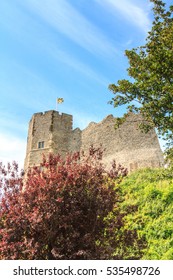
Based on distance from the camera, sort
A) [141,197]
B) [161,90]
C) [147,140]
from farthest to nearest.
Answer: [147,140] < [141,197] < [161,90]

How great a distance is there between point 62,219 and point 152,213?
7.94 m

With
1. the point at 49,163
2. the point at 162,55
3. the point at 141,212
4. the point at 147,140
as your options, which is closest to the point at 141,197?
the point at 141,212

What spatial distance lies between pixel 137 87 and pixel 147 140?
16.6 meters

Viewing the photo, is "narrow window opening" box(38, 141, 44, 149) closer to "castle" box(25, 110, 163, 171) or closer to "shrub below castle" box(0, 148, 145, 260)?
"castle" box(25, 110, 163, 171)

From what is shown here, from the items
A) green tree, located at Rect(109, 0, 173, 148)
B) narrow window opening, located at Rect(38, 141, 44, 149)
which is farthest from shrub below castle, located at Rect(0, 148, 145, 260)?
narrow window opening, located at Rect(38, 141, 44, 149)

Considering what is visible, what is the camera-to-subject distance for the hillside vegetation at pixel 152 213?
11.4 m

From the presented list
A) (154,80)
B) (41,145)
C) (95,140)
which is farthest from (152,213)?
(41,145)

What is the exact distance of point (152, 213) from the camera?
14.0 metres

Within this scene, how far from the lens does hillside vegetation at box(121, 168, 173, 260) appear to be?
37.4ft

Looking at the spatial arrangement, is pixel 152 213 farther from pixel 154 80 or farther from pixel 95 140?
pixel 95 140

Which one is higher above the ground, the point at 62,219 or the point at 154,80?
the point at 154,80

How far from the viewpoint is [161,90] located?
524 inches

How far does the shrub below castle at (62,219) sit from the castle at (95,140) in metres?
19.8
